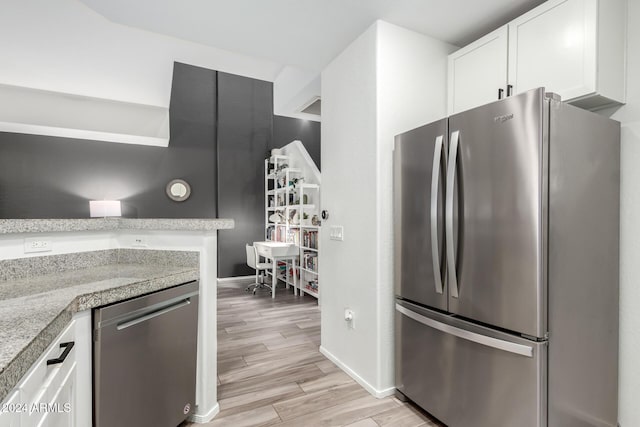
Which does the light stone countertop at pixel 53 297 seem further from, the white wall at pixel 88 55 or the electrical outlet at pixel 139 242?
the white wall at pixel 88 55

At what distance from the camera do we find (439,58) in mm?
2393

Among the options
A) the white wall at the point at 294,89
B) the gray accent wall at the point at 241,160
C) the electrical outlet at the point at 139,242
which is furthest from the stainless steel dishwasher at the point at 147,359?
the gray accent wall at the point at 241,160

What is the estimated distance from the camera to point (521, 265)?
1450 millimetres

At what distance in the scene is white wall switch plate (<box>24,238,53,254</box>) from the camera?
1624 millimetres

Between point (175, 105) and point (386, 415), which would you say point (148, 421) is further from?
point (175, 105)

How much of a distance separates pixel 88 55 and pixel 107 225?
3.57m

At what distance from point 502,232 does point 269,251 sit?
384 cm

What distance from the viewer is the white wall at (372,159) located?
2.19m

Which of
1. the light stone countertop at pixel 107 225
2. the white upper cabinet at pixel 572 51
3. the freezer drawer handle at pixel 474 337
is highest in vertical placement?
the white upper cabinet at pixel 572 51

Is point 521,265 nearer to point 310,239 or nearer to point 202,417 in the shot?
point 202,417

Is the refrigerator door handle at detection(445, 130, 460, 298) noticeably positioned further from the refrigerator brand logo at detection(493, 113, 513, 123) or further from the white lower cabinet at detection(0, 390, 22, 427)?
the white lower cabinet at detection(0, 390, 22, 427)

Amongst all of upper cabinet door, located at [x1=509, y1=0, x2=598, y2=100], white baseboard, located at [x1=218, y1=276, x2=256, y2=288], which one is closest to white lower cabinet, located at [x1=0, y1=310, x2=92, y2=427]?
upper cabinet door, located at [x1=509, y1=0, x2=598, y2=100]

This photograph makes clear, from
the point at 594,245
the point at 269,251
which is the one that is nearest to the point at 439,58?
the point at 594,245

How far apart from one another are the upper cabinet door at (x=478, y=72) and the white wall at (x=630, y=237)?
0.59 metres
